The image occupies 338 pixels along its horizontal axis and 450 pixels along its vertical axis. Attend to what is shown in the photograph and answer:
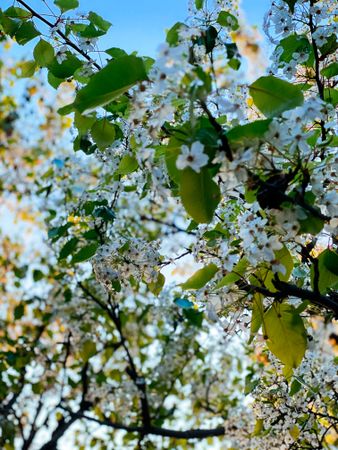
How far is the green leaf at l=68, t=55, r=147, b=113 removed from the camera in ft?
4.53

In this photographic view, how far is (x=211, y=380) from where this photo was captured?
7.04 metres

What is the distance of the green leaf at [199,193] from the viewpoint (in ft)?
4.48

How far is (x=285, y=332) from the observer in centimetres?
177

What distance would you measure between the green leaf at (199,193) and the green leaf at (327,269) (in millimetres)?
464

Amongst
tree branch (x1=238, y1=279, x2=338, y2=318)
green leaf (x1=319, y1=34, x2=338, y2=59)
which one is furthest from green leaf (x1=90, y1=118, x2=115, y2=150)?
green leaf (x1=319, y1=34, x2=338, y2=59)

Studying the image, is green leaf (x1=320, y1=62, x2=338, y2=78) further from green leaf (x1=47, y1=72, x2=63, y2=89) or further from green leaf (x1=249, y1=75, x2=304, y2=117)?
green leaf (x1=47, y1=72, x2=63, y2=89)

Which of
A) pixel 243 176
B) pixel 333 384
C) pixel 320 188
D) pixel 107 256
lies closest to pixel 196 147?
pixel 243 176

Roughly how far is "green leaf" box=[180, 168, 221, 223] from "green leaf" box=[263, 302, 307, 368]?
0.49 metres

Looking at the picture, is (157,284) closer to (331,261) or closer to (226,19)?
(331,261)

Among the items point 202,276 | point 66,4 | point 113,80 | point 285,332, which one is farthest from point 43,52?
point 285,332

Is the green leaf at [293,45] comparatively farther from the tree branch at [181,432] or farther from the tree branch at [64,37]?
the tree branch at [181,432]

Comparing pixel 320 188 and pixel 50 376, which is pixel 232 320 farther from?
pixel 50 376

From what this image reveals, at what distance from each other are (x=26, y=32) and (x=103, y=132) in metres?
0.56

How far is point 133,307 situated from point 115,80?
636cm
